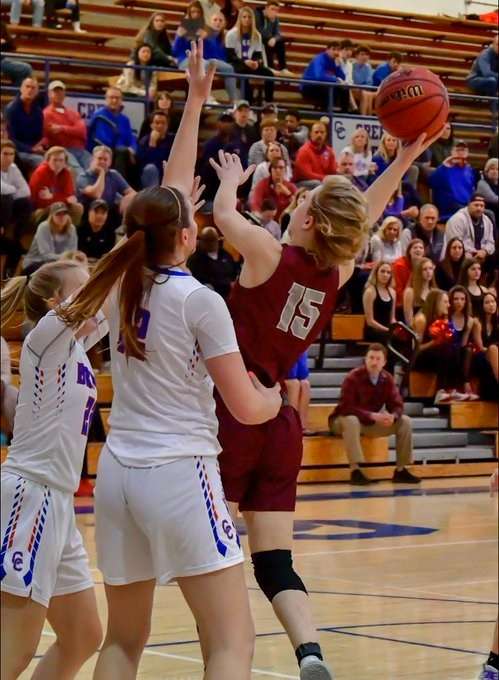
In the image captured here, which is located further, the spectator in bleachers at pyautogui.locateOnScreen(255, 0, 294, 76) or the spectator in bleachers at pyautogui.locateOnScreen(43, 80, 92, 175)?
the spectator in bleachers at pyautogui.locateOnScreen(255, 0, 294, 76)

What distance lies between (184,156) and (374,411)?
9.71 m

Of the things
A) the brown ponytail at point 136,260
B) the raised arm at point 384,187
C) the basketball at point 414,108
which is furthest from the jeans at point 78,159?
the brown ponytail at point 136,260

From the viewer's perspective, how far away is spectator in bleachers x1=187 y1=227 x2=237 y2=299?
539 inches

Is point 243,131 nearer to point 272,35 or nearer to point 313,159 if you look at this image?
point 313,159

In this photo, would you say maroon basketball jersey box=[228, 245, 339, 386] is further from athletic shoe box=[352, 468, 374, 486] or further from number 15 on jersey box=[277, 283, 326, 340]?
athletic shoe box=[352, 468, 374, 486]

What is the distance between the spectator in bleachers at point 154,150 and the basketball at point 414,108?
9.69 metres

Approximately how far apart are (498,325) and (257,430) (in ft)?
37.6

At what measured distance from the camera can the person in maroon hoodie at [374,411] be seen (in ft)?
44.0

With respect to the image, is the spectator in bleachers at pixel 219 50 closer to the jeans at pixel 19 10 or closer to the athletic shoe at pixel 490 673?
the jeans at pixel 19 10

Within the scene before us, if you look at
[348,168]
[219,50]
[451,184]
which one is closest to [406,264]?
[348,168]

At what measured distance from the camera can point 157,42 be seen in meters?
16.8

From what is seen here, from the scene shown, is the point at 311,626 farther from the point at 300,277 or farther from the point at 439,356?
the point at 439,356

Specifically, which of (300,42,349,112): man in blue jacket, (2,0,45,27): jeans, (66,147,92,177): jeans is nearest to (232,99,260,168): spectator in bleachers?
(66,147,92,177): jeans

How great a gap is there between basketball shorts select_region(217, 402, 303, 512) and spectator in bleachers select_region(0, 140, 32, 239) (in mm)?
9202
